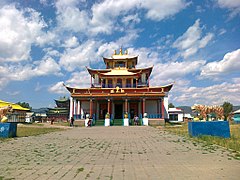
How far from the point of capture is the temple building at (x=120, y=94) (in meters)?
31.3

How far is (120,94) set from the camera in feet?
102

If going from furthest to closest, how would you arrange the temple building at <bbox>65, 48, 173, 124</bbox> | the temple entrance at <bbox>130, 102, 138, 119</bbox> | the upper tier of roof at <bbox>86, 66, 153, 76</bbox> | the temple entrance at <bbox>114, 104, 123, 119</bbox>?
the upper tier of roof at <bbox>86, 66, 153, 76</bbox> < the temple entrance at <bbox>114, 104, 123, 119</bbox> < the temple entrance at <bbox>130, 102, 138, 119</bbox> < the temple building at <bbox>65, 48, 173, 124</bbox>

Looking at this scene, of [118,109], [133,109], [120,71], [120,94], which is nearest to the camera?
[120,94]

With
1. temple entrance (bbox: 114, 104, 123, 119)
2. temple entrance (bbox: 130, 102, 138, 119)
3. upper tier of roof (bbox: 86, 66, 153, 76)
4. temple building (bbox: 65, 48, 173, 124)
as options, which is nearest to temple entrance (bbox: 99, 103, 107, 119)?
temple building (bbox: 65, 48, 173, 124)

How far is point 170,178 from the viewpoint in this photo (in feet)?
13.5

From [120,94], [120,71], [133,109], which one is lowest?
[133,109]

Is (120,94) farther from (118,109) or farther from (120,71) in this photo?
(120,71)

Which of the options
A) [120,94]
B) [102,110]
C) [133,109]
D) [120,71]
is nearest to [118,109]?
[133,109]

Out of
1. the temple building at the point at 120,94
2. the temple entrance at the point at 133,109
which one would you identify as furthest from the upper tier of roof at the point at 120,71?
the temple entrance at the point at 133,109

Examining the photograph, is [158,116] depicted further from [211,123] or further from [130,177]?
[130,177]

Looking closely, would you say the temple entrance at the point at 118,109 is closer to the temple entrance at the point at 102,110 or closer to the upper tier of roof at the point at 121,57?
the temple entrance at the point at 102,110

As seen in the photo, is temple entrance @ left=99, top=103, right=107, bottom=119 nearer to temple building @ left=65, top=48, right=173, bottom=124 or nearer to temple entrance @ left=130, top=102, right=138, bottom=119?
temple building @ left=65, top=48, right=173, bottom=124

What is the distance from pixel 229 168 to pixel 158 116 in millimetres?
26128

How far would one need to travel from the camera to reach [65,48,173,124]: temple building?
103 ft
